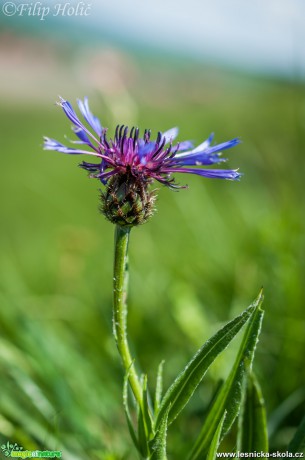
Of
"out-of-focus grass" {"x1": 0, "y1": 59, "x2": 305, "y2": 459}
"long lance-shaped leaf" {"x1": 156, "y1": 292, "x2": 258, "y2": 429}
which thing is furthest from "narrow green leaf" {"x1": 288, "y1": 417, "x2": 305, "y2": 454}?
"out-of-focus grass" {"x1": 0, "y1": 59, "x2": 305, "y2": 459}

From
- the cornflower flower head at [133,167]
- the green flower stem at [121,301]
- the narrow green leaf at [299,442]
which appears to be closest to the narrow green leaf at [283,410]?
the narrow green leaf at [299,442]

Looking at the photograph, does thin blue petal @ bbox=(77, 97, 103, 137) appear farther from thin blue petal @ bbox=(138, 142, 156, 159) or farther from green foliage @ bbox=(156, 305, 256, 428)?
green foliage @ bbox=(156, 305, 256, 428)

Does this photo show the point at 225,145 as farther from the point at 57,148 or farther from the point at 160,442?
the point at 160,442

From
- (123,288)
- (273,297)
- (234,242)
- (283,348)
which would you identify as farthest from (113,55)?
(123,288)

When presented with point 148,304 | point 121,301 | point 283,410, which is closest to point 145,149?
point 121,301

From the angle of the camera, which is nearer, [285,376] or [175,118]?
[285,376]

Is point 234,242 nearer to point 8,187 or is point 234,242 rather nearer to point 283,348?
point 283,348
